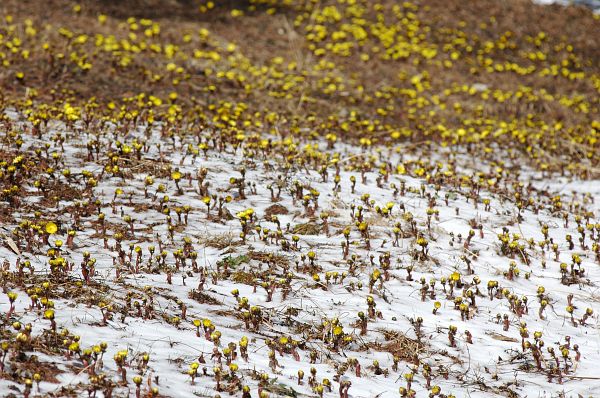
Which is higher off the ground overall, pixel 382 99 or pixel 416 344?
pixel 382 99

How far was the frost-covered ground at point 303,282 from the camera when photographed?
14.8 ft

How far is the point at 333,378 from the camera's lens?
14.8 ft

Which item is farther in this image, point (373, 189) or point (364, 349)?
point (373, 189)

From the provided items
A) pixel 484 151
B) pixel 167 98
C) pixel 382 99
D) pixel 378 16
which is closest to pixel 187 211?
pixel 167 98

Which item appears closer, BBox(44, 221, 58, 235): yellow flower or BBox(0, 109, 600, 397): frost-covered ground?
BBox(0, 109, 600, 397): frost-covered ground

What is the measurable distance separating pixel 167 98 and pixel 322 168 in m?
4.78

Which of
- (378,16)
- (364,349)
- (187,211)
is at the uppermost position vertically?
(378,16)

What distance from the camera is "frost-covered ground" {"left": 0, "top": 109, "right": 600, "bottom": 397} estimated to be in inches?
177

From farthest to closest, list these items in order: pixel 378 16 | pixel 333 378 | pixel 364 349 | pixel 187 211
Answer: pixel 378 16, pixel 187 211, pixel 364 349, pixel 333 378

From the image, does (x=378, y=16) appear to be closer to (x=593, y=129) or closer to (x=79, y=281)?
(x=593, y=129)

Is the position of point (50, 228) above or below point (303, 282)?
above

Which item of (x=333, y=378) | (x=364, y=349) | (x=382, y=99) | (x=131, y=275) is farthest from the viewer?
(x=382, y=99)

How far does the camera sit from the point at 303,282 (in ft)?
19.2

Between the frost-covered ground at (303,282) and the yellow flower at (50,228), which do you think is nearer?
the frost-covered ground at (303,282)
